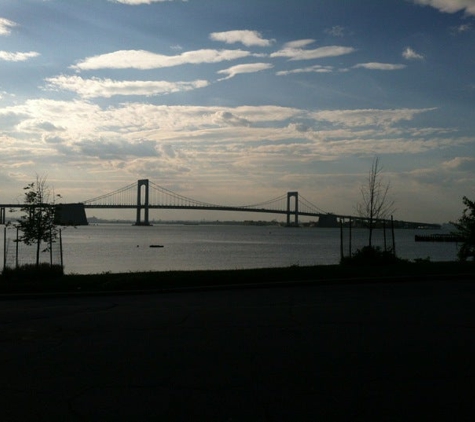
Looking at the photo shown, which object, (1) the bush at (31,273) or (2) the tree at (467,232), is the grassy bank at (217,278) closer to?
(1) the bush at (31,273)

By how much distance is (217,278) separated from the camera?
15.0 m

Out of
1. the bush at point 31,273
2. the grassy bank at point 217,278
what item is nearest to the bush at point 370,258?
the grassy bank at point 217,278

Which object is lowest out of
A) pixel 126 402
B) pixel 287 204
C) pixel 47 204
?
pixel 126 402

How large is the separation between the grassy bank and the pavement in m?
3.34

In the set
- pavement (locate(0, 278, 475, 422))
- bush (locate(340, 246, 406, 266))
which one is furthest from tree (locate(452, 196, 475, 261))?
pavement (locate(0, 278, 475, 422))

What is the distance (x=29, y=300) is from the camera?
13180 millimetres

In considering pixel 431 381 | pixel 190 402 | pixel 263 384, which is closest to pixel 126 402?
pixel 190 402

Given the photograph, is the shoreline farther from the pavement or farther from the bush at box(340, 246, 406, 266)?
the pavement

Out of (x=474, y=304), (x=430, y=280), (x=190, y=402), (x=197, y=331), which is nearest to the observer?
(x=190, y=402)

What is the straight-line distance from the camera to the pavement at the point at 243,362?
4.96 meters

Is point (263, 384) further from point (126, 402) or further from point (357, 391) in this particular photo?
point (126, 402)

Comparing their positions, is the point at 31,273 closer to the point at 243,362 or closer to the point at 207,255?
the point at 243,362

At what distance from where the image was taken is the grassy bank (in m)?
14.3

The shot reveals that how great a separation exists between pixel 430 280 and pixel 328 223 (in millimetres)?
90508
